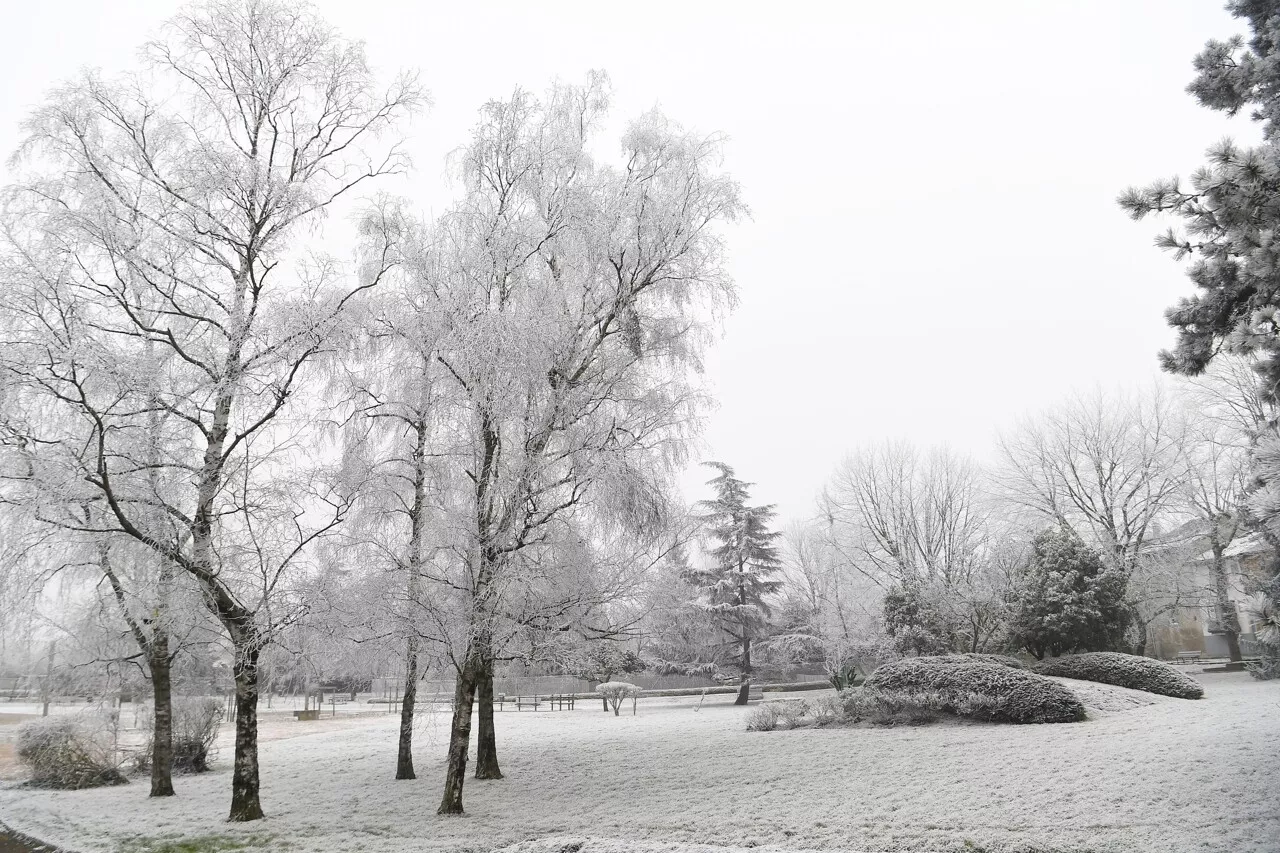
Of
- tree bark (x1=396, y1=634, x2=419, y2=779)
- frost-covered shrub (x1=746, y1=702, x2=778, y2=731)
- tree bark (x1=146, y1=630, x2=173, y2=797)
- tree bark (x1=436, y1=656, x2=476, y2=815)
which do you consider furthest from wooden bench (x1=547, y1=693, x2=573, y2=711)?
tree bark (x1=436, y1=656, x2=476, y2=815)

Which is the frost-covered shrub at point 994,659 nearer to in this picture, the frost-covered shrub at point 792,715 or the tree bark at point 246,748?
the frost-covered shrub at point 792,715

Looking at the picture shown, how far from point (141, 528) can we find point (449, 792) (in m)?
6.05

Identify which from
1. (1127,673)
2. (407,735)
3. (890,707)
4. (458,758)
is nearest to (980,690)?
(890,707)

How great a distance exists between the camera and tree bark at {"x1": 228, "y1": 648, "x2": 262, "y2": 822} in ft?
34.9

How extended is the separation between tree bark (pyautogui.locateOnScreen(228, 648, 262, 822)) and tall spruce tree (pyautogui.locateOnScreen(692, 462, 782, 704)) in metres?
18.8

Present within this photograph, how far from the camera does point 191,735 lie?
16.4 meters

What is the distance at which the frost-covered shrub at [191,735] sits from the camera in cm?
1616

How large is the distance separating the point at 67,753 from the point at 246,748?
6.89 metres

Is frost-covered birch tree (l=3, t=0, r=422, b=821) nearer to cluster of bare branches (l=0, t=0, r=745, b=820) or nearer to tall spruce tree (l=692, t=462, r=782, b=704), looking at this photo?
cluster of bare branches (l=0, t=0, r=745, b=820)

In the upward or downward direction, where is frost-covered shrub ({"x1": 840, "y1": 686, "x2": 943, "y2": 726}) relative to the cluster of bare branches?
downward

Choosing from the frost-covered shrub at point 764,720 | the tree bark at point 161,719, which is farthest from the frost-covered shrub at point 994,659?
the tree bark at point 161,719

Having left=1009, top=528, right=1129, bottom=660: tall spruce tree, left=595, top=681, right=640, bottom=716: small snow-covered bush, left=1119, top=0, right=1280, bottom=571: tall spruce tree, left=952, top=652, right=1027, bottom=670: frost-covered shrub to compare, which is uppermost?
left=1119, top=0, right=1280, bottom=571: tall spruce tree

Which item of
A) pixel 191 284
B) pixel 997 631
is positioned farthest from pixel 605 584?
pixel 997 631

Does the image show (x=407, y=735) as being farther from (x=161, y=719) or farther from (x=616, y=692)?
(x=616, y=692)
